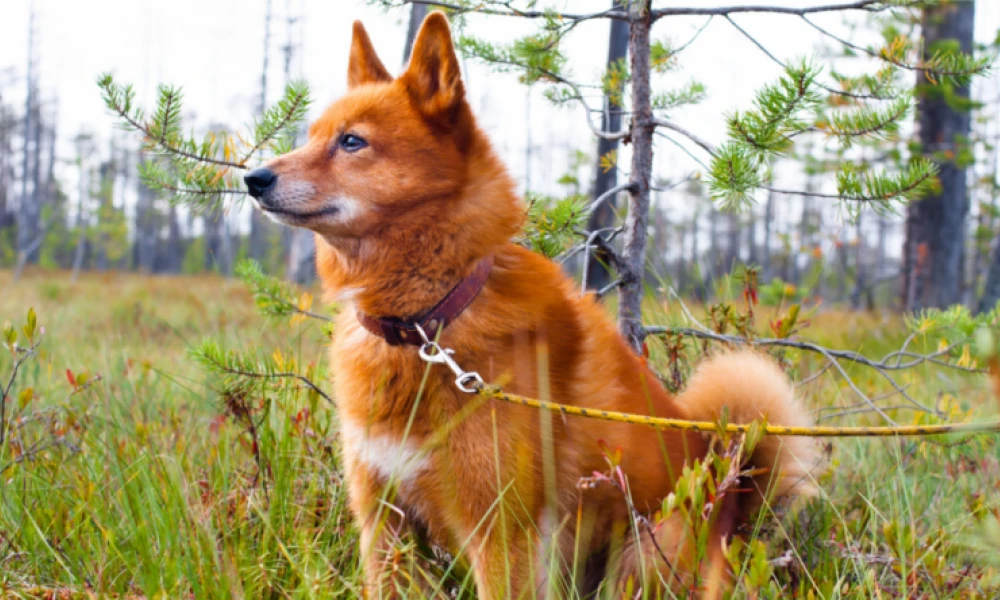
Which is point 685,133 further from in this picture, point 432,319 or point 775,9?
point 432,319

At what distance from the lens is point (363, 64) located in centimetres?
231

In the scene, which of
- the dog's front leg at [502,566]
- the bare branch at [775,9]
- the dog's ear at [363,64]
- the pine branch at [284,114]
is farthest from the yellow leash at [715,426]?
the bare branch at [775,9]

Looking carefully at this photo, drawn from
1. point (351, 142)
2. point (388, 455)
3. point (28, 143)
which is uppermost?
point (28, 143)

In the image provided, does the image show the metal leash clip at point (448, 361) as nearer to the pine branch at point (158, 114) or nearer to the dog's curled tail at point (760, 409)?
the dog's curled tail at point (760, 409)

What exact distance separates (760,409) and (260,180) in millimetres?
1589

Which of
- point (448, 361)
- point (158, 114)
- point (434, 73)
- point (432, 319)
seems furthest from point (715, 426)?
point (158, 114)

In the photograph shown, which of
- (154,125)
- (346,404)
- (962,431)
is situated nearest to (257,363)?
(346,404)

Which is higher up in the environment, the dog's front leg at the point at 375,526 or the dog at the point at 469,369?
the dog at the point at 469,369

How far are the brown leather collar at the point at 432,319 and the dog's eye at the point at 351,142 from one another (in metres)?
0.52

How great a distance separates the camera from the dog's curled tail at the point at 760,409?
2.07 m

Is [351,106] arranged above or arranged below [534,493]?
above

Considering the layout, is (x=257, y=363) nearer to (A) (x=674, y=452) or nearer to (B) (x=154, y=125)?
(B) (x=154, y=125)

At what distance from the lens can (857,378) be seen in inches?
188

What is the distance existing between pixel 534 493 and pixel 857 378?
12.8 ft
